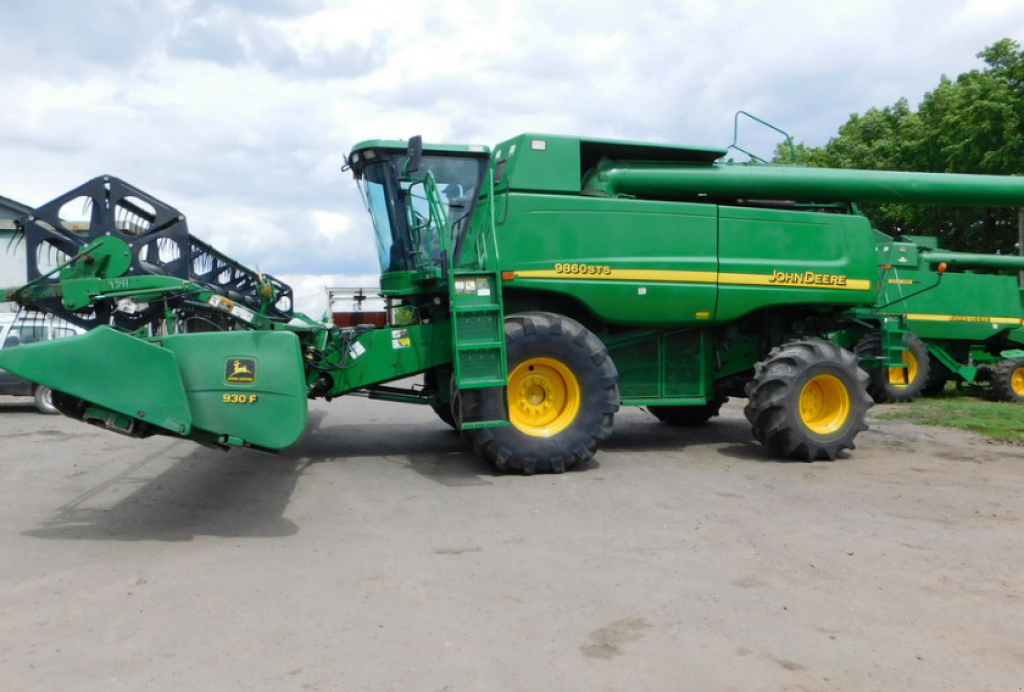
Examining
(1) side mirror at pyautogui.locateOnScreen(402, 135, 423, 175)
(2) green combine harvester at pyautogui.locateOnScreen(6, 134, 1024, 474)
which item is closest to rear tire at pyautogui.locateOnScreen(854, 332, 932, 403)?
(2) green combine harvester at pyautogui.locateOnScreen(6, 134, 1024, 474)

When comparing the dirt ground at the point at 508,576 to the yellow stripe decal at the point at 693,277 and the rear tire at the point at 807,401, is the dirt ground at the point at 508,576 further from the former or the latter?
the yellow stripe decal at the point at 693,277

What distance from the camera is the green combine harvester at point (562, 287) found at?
700 cm

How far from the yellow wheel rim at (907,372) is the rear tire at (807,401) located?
6.59 m

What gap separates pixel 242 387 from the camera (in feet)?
18.0

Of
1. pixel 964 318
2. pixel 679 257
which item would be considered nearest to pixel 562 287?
pixel 679 257

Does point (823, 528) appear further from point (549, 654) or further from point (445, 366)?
point (445, 366)

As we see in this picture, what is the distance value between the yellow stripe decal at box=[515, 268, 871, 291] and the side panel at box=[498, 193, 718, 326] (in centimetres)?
1

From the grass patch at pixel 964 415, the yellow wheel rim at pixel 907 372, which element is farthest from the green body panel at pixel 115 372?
the yellow wheel rim at pixel 907 372

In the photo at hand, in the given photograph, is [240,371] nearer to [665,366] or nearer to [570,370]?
[570,370]

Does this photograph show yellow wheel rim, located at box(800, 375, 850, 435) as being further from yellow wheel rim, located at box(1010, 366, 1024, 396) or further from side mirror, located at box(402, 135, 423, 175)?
yellow wheel rim, located at box(1010, 366, 1024, 396)

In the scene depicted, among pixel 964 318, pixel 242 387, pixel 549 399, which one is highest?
pixel 964 318

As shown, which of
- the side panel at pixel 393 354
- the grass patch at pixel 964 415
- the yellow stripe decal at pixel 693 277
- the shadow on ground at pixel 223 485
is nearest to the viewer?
the shadow on ground at pixel 223 485

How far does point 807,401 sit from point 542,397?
119 inches

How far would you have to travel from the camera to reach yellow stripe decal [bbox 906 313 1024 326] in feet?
49.5
